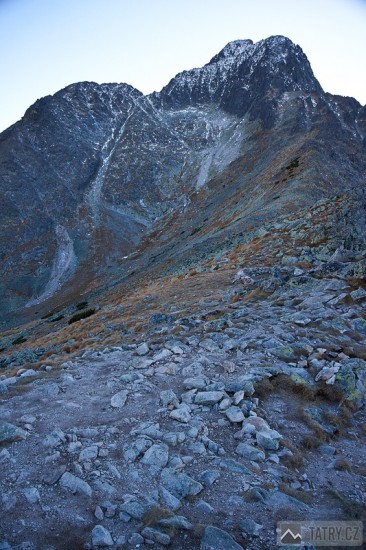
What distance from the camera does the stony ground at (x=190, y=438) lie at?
602cm

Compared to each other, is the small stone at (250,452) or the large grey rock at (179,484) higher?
the large grey rock at (179,484)

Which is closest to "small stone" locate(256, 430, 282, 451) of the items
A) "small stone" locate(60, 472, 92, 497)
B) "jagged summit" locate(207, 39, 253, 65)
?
"small stone" locate(60, 472, 92, 497)

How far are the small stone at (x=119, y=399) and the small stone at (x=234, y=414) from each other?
112 inches

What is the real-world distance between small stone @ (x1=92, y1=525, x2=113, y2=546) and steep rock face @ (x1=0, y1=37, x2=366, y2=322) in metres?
50.6

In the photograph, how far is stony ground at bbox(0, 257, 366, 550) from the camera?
602cm

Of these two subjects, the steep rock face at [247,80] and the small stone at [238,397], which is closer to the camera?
the small stone at [238,397]

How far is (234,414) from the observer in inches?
353

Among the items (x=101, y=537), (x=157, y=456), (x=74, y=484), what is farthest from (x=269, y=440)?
(x=74, y=484)

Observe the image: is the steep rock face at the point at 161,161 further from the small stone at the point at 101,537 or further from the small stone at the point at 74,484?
the small stone at the point at 101,537

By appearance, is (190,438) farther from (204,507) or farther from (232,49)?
(232,49)

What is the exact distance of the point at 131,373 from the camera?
1127cm

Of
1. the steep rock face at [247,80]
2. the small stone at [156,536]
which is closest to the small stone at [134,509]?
the small stone at [156,536]

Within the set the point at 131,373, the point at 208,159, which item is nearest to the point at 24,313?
the point at 131,373

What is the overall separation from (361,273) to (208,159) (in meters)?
129
